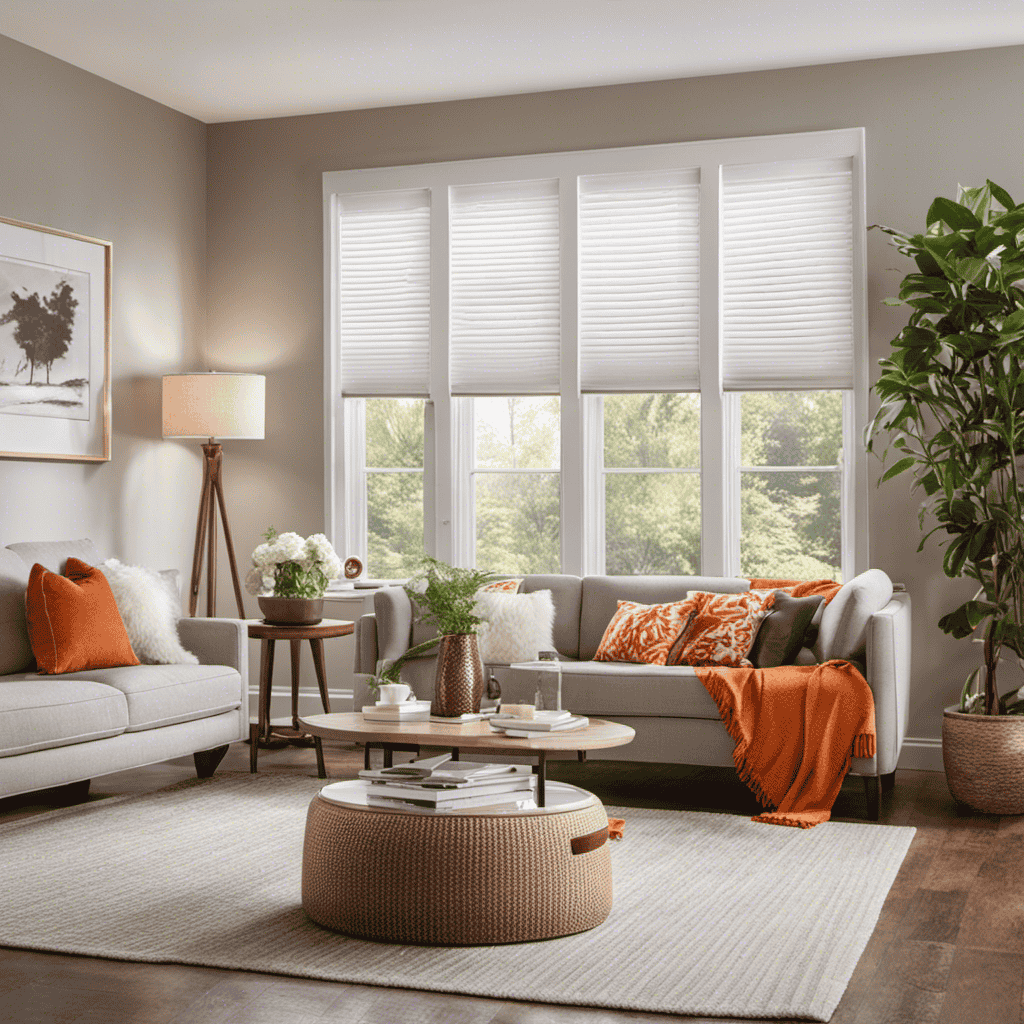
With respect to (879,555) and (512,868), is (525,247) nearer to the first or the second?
(879,555)

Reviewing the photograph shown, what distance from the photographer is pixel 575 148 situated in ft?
19.6

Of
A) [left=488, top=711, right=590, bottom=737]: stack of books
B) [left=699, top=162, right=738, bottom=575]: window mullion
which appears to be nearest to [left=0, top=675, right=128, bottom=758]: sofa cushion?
[left=488, top=711, right=590, bottom=737]: stack of books

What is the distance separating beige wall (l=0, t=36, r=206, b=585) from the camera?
5.33 metres

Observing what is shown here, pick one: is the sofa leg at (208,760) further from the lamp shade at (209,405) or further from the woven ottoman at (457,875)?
the woven ottoman at (457,875)

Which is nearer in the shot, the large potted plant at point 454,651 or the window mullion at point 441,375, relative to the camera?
the large potted plant at point 454,651

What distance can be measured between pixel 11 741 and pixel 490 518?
2.73 meters

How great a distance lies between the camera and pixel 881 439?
215 inches

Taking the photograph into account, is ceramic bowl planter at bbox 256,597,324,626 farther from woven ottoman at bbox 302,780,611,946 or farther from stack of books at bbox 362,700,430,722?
woven ottoman at bbox 302,780,611,946

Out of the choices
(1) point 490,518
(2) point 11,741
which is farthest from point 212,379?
(2) point 11,741

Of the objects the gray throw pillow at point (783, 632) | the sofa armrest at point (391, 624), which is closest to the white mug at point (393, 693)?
the sofa armrest at point (391, 624)

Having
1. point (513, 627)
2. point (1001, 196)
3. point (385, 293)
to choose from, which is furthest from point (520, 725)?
point (385, 293)

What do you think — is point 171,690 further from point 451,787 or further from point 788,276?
point 788,276

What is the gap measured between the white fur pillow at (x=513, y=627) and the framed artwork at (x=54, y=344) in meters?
1.96

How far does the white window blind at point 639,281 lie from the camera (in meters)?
5.80
